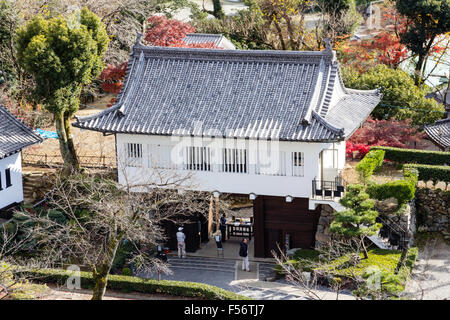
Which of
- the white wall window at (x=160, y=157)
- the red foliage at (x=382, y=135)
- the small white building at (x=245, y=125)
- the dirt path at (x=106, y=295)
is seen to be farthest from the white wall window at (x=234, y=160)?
the red foliage at (x=382, y=135)

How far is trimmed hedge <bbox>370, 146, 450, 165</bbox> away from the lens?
38656 mm

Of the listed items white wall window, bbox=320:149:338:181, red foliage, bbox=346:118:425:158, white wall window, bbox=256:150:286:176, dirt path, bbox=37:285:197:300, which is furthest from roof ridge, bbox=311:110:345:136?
dirt path, bbox=37:285:197:300

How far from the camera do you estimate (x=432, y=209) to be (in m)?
37.5

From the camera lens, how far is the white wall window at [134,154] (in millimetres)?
35312

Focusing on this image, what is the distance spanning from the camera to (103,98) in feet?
186

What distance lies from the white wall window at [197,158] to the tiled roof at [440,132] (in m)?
13.5

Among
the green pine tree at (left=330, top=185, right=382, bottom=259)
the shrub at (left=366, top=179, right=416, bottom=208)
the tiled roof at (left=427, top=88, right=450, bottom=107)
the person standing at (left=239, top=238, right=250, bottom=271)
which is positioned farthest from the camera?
the tiled roof at (left=427, top=88, right=450, bottom=107)

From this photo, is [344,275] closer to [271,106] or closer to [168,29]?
[271,106]

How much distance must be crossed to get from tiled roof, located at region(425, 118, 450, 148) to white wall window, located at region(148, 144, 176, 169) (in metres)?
14.9

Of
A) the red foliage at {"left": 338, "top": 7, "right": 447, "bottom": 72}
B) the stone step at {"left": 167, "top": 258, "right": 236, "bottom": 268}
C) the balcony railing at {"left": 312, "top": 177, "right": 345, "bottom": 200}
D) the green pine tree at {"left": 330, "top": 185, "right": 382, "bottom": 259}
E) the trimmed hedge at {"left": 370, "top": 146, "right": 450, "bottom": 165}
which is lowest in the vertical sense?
the stone step at {"left": 167, "top": 258, "right": 236, "bottom": 268}

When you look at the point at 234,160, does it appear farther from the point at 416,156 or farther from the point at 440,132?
the point at 440,132

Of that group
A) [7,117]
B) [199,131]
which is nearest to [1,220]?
[7,117]

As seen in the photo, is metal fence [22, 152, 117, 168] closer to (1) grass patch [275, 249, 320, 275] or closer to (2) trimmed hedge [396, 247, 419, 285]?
(1) grass patch [275, 249, 320, 275]

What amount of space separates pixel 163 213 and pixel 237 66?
26.3 ft
